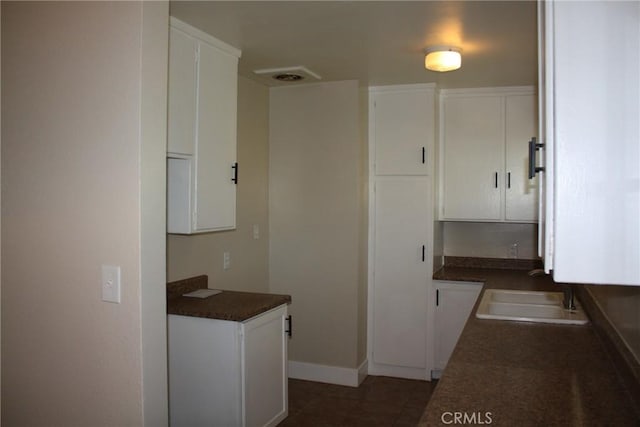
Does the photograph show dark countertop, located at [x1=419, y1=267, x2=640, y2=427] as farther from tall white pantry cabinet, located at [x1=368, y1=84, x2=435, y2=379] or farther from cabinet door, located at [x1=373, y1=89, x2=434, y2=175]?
cabinet door, located at [x1=373, y1=89, x2=434, y2=175]

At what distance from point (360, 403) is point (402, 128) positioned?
2118 mm

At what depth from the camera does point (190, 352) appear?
9.66 ft


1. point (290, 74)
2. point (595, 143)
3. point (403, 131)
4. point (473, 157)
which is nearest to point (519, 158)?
point (473, 157)

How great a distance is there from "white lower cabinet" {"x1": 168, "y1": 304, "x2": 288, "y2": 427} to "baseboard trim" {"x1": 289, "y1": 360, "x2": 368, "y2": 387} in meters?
1.29

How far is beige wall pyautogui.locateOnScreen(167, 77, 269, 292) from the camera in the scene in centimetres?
370

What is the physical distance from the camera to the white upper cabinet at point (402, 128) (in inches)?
171

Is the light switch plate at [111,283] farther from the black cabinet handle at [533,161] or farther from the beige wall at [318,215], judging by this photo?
the beige wall at [318,215]

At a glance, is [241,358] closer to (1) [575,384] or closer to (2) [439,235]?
(1) [575,384]

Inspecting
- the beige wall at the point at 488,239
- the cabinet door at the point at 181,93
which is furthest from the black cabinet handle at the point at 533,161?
the beige wall at the point at 488,239

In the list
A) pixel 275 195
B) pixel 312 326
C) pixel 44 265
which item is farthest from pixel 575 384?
pixel 275 195

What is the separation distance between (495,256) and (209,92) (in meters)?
3.03

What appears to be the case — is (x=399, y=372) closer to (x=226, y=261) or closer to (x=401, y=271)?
(x=401, y=271)

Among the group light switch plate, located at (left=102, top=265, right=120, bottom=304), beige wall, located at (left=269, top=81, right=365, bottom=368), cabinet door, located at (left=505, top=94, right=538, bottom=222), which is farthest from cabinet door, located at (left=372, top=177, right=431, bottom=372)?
light switch plate, located at (left=102, top=265, right=120, bottom=304)

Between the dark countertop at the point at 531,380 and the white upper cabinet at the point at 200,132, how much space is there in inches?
58.8
